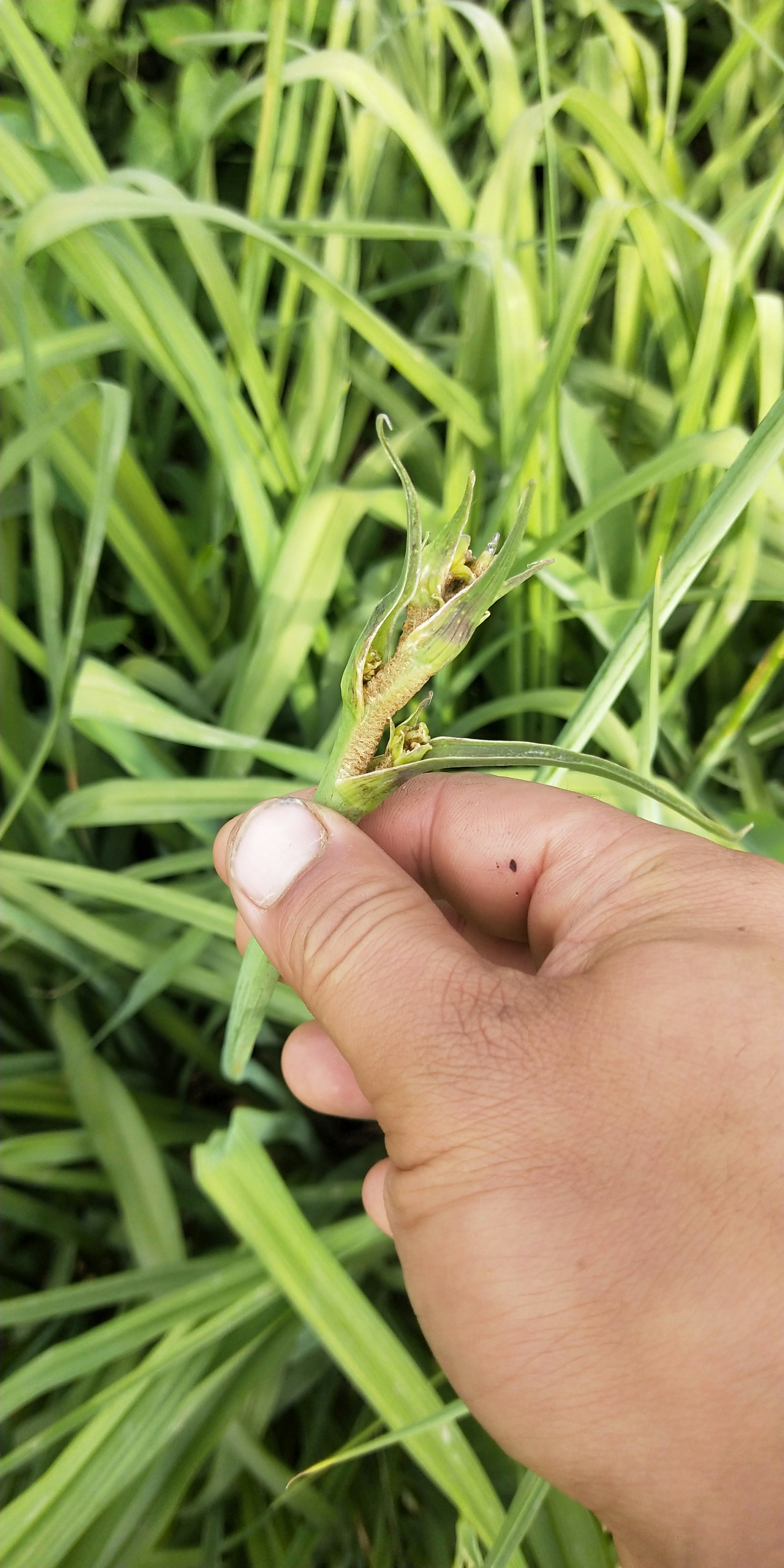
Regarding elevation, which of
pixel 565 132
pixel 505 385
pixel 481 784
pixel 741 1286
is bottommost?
pixel 741 1286

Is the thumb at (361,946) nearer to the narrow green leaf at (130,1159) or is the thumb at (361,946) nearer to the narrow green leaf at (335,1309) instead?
the narrow green leaf at (335,1309)

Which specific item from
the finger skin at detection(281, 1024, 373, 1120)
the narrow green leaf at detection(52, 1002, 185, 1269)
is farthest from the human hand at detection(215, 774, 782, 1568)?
the narrow green leaf at detection(52, 1002, 185, 1269)

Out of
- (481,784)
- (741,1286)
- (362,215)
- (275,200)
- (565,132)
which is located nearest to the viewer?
(741,1286)

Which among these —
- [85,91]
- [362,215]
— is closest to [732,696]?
[362,215]

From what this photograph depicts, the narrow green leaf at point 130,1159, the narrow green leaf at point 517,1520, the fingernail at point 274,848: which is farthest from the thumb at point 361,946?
the narrow green leaf at point 130,1159

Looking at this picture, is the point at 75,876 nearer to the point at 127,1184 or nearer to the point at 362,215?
the point at 127,1184
